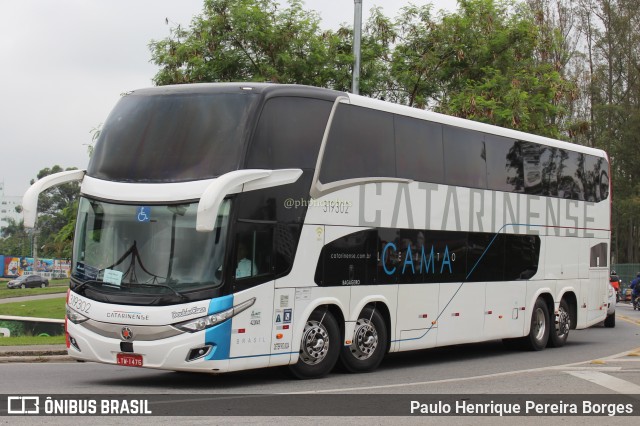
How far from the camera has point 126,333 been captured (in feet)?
40.9

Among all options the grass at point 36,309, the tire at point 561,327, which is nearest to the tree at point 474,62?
the tire at point 561,327

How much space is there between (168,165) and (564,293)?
1113 centimetres

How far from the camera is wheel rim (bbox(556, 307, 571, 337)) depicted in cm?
2089

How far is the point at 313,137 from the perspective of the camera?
46.2 ft

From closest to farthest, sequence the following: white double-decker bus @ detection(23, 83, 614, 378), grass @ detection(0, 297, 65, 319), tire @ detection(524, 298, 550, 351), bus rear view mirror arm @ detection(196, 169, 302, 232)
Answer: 1. bus rear view mirror arm @ detection(196, 169, 302, 232)
2. white double-decker bus @ detection(23, 83, 614, 378)
3. tire @ detection(524, 298, 550, 351)
4. grass @ detection(0, 297, 65, 319)

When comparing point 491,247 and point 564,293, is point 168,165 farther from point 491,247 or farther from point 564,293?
point 564,293

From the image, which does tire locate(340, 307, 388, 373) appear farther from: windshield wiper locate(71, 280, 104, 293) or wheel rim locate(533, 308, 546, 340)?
wheel rim locate(533, 308, 546, 340)

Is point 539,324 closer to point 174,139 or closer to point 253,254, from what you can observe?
point 253,254

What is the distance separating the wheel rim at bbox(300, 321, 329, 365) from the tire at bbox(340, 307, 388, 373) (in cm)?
65

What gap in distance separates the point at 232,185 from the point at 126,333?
2.24 m

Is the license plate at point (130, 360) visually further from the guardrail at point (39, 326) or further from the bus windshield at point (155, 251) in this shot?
the guardrail at point (39, 326)

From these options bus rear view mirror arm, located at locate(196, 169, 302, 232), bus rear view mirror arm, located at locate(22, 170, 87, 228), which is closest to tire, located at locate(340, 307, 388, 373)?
bus rear view mirror arm, located at locate(196, 169, 302, 232)

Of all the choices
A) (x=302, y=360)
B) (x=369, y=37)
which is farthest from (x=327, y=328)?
(x=369, y=37)

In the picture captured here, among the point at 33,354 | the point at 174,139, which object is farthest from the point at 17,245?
the point at 174,139
